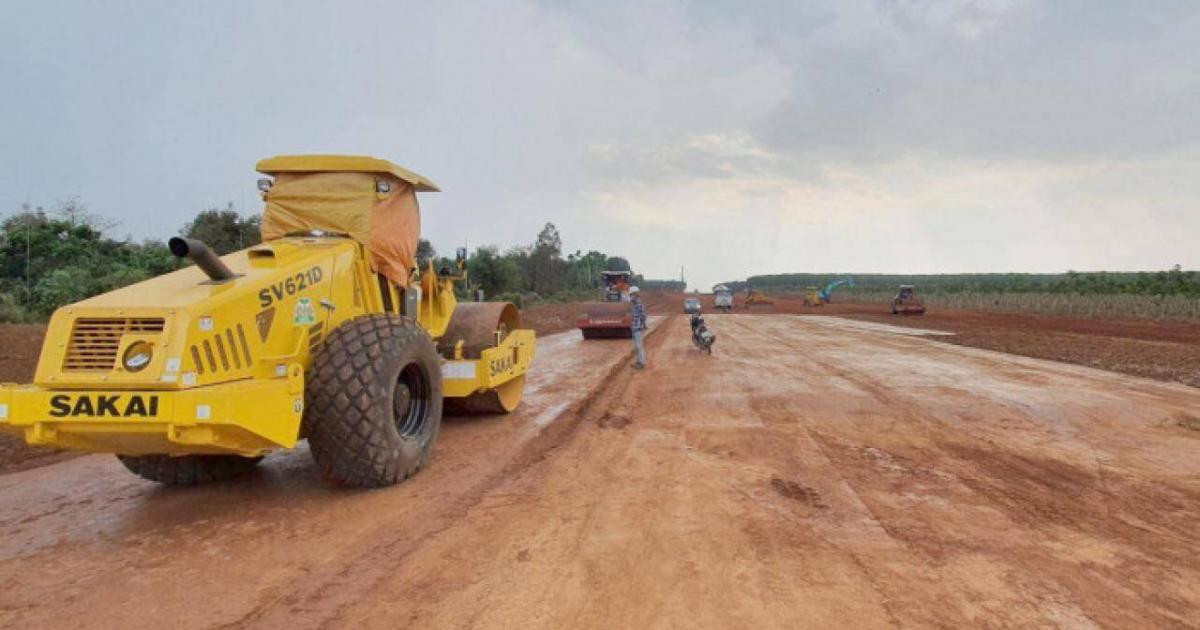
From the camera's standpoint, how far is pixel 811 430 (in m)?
7.13

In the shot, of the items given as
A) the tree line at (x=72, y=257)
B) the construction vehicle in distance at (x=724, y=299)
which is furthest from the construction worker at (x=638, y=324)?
the construction vehicle in distance at (x=724, y=299)

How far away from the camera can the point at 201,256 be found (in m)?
4.11

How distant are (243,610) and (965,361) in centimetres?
1393

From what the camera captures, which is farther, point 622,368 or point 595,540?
point 622,368

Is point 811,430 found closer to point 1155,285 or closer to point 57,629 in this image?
point 57,629

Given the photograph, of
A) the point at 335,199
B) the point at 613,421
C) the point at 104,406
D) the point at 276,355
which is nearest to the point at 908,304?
the point at 613,421

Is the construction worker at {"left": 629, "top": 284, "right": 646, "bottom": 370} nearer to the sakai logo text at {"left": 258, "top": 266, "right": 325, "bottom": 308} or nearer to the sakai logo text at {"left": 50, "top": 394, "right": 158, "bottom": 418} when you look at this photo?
the sakai logo text at {"left": 258, "top": 266, "right": 325, "bottom": 308}

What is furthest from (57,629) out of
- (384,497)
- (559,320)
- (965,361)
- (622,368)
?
(559,320)

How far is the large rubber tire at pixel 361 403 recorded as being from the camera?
4516mm

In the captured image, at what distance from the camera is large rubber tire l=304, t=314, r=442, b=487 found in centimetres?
452

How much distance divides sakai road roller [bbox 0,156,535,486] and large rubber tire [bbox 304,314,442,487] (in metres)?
0.01

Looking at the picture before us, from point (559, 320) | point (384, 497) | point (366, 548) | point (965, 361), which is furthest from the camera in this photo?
point (559, 320)

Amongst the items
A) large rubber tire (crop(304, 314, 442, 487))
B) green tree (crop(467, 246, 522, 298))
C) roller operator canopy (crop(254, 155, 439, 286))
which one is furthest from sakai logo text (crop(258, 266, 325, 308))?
green tree (crop(467, 246, 522, 298))

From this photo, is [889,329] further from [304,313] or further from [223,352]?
[223,352]
